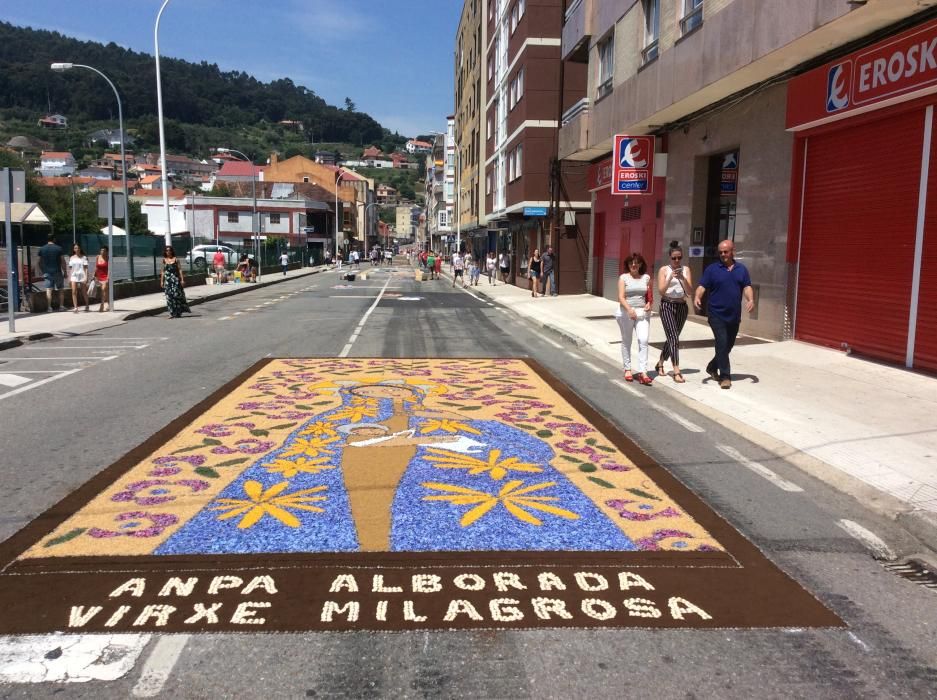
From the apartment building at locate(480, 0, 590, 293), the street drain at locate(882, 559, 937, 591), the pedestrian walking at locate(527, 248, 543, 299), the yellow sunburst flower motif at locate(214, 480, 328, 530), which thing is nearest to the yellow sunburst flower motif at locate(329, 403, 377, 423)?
the yellow sunburst flower motif at locate(214, 480, 328, 530)

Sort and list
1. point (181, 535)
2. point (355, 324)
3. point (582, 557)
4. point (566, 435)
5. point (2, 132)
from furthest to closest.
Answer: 1. point (2, 132)
2. point (355, 324)
3. point (566, 435)
4. point (181, 535)
5. point (582, 557)

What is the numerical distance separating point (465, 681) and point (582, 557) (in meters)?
1.35

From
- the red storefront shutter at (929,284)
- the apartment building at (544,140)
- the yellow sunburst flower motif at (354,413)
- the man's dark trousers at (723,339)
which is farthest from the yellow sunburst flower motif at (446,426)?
the apartment building at (544,140)

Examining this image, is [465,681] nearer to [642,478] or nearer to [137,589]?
[137,589]

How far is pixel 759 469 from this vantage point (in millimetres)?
6129

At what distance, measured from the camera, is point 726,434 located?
7.37 m

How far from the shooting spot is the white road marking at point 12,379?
9805 millimetres

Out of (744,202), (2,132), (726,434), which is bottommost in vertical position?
(726,434)

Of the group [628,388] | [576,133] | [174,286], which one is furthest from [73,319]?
[576,133]

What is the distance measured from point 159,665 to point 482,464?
325cm

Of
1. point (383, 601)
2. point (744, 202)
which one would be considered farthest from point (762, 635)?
point (744, 202)

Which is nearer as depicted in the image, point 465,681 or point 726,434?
Result: point 465,681

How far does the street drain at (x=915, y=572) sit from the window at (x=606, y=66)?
19.4 meters

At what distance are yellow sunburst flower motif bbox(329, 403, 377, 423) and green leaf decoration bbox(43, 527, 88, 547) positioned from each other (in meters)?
3.10
